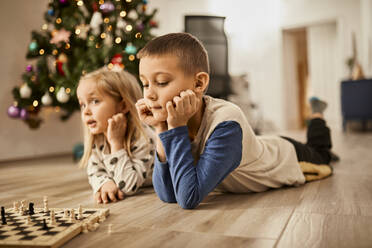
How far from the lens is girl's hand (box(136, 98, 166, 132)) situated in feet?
3.18

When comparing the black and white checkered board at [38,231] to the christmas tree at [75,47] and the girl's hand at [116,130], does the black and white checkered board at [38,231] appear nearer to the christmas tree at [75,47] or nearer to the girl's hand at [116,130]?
the girl's hand at [116,130]

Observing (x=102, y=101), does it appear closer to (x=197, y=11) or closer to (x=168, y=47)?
(x=168, y=47)

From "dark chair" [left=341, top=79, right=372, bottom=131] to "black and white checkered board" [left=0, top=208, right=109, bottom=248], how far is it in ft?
14.6

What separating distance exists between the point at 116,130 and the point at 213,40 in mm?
1966

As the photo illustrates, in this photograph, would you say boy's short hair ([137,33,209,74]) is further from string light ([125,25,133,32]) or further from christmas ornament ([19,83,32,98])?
christmas ornament ([19,83,32,98])

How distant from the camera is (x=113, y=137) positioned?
1.25 meters

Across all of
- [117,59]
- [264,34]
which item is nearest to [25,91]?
[117,59]

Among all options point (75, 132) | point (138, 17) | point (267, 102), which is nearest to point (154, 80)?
point (138, 17)

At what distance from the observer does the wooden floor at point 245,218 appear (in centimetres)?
71

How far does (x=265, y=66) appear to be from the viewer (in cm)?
593

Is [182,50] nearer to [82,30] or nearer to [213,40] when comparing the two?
[82,30]

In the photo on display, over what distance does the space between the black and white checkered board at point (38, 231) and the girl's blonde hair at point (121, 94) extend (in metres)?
0.48

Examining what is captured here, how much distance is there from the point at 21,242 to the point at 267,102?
5.63m

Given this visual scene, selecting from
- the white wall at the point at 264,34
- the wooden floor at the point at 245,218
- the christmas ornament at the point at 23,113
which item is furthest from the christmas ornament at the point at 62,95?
the white wall at the point at 264,34
